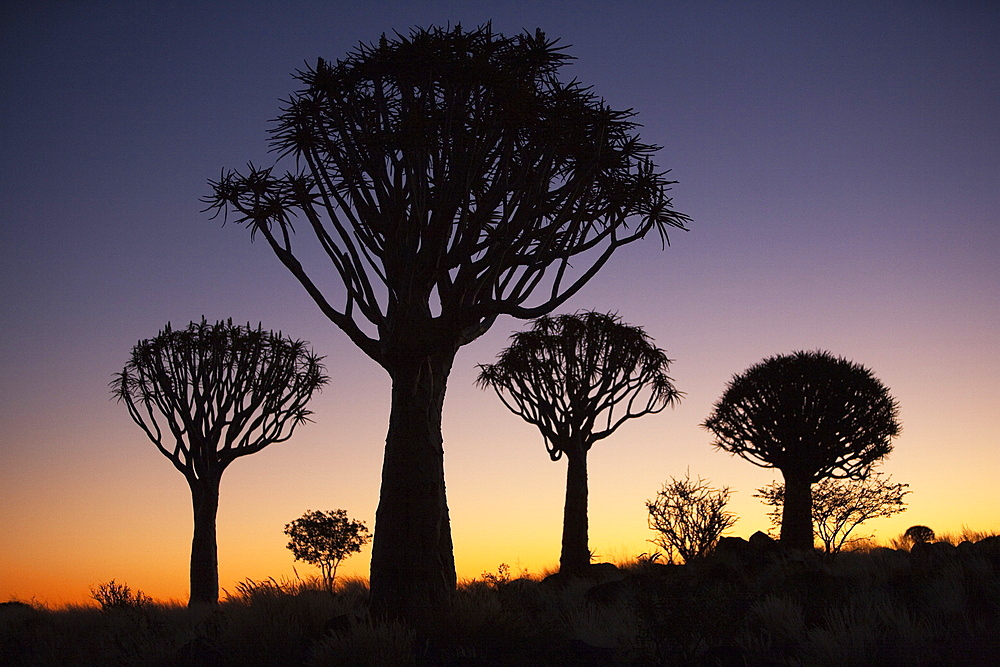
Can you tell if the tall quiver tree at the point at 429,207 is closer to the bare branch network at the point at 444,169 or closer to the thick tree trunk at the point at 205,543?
the bare branch network at the point at 444,169

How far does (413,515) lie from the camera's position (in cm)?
1123

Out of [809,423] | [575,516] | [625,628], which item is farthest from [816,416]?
[625,628]

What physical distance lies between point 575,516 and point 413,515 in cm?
1012

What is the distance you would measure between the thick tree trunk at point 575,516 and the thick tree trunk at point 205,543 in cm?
826

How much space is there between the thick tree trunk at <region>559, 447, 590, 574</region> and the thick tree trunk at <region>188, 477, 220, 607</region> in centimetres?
826

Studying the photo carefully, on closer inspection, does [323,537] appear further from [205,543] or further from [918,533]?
[918,533]

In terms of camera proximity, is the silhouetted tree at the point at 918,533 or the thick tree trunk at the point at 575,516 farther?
the silhouetted tree at the point at 918,533

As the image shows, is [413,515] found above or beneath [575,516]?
above

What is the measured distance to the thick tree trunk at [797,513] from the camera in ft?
75.6

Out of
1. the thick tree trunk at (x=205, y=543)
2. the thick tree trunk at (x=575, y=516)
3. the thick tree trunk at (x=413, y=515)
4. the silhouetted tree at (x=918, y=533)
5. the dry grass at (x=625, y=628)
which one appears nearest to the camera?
the dry grass at (x=625, y=628)

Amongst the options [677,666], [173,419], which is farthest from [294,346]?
[677,666]

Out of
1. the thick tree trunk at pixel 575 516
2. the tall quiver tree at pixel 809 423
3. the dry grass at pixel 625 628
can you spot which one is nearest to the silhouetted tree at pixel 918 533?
the tall quiver tree at pixel 809 423

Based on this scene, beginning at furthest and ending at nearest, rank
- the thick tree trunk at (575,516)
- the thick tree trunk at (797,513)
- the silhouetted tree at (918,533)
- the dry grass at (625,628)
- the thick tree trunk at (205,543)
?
the silhouetted tree at (918,533)
the thick tree trunk at (797,513)
the thick tree trunk at (575,516)
the thick tree trunk at (205,543)
the dry grass at (625,628)

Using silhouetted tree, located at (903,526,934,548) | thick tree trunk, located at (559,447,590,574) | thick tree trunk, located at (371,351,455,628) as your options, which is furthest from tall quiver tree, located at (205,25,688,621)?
silhouetted tree, located at (903,526,934,548)
